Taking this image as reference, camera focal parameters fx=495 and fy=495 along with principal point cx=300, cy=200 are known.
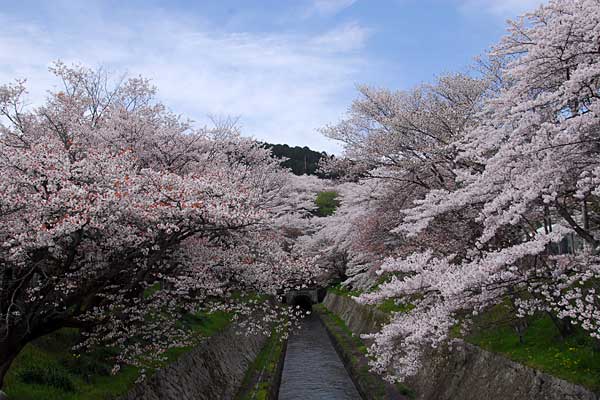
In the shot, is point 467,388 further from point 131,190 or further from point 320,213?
point 320,213

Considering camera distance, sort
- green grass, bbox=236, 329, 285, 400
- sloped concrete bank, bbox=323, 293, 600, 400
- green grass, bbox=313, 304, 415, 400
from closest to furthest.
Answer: sloped concrete bank, bbox=323, 293, 600, 400 < green grass, bbox=313, 304, 415, 400 < green grass, bbox=236, 329, 285, 400

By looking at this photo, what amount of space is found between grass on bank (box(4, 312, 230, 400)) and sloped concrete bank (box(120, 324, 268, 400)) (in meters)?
0.54

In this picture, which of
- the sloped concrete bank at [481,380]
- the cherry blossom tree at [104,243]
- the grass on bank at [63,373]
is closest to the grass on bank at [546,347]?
the sloped concrete bank at [481,380]

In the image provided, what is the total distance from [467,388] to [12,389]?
11.1 meters

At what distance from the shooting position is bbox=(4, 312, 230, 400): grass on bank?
10320 millimetres

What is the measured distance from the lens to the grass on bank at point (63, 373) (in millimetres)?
10320

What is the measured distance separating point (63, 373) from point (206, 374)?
6643 millimetres

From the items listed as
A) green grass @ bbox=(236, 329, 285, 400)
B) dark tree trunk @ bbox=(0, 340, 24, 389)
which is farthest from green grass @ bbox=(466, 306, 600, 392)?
dark tree trunk @ bbox=(0, 340, 24, 389)

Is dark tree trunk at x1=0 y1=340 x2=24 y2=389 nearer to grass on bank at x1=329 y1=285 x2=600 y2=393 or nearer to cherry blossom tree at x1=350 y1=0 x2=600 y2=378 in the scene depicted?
cherry blossom tree at x1=350 y1=0 x2=600 y2=378

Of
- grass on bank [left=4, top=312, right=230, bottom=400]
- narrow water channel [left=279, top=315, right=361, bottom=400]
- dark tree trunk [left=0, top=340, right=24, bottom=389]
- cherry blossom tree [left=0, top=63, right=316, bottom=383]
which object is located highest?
cherry blossom tree [left=0, top=63, right=316, bottom=383]

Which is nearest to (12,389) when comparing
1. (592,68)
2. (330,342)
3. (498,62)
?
(592,68)

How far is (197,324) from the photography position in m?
A: 21.7

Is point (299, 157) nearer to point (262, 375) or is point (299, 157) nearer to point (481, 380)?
point (262, 375)

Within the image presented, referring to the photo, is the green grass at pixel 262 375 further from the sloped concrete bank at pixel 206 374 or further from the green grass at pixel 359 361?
the green grass at pixel 359 361
